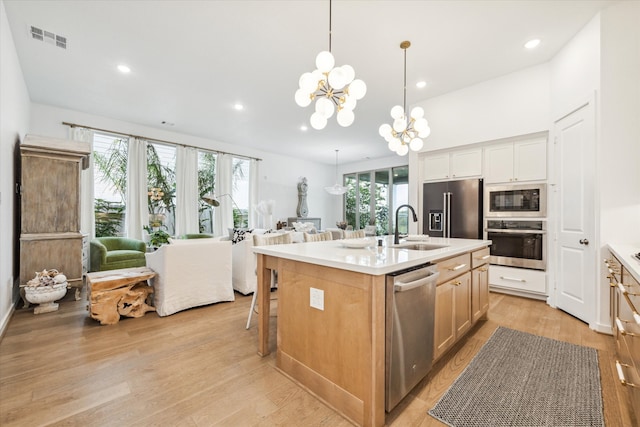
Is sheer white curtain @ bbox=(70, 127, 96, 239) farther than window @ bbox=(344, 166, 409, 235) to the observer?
No

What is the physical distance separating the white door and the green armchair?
240 inches

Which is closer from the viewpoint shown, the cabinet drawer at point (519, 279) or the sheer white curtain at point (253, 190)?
the cabinet drawer at point (519, 279)

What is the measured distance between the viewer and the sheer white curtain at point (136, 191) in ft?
17.7

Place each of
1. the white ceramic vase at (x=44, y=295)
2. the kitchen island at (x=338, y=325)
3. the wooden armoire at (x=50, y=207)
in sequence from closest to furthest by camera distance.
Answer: the kitchen island at (x=338, y=325) < the white ceramic vase at (x=44, y=295) < the wooden armoire at (x=50, y=207)

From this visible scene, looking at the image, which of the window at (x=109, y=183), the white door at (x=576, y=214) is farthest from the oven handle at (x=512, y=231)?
the window at (x=109, y=183)

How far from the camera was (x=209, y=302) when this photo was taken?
11.0 ft

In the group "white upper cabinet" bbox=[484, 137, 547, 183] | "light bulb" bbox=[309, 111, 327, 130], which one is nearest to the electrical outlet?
"light bulb" bbox=[309, 111, 327, 130]

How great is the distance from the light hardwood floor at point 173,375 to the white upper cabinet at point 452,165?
83.8 inches

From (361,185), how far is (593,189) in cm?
684

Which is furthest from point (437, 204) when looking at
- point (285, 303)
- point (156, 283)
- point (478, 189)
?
point (156, 283)

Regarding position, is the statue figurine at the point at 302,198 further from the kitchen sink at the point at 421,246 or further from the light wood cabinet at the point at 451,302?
the light wood cabinet at the point at 451,302

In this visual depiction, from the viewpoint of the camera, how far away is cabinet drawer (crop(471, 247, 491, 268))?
2430 millimetres

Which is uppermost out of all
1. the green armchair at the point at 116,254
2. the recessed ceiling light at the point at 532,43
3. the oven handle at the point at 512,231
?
the recessed ceiling light at the point at 532,43

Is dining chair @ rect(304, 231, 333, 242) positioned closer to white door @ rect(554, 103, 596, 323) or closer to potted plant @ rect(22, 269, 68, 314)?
white door @ rect(554, 103, 596, 323)
